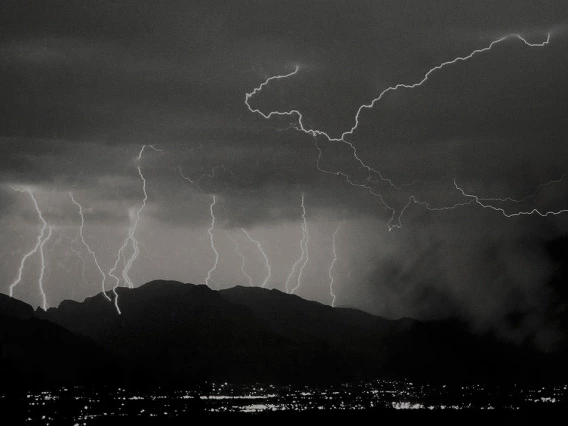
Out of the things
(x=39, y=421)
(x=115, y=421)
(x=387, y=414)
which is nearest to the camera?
(x=39, y=421)

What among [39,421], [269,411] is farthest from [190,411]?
[39,421]

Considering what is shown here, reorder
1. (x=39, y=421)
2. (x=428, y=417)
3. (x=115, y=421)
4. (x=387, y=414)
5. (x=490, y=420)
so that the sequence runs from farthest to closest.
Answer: (x=387, y=414) < (x=428, y=417) < (x=490, y=420) < (x=115, y=421) < (x=39, y=421)

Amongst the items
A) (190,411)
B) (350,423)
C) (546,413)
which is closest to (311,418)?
(350,423)

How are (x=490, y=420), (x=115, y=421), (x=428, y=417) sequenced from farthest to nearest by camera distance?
(x=428, y=417) → (x=490, y=420) → (x=115, y=421)

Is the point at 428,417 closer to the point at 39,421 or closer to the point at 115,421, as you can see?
the point at 115,421

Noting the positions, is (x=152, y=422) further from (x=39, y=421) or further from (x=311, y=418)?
(x=311, y=418)

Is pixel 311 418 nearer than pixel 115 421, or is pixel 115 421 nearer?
pixel 115 421

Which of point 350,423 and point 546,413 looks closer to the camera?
point 350,423

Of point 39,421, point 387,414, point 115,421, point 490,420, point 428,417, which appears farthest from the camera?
point 387,414
